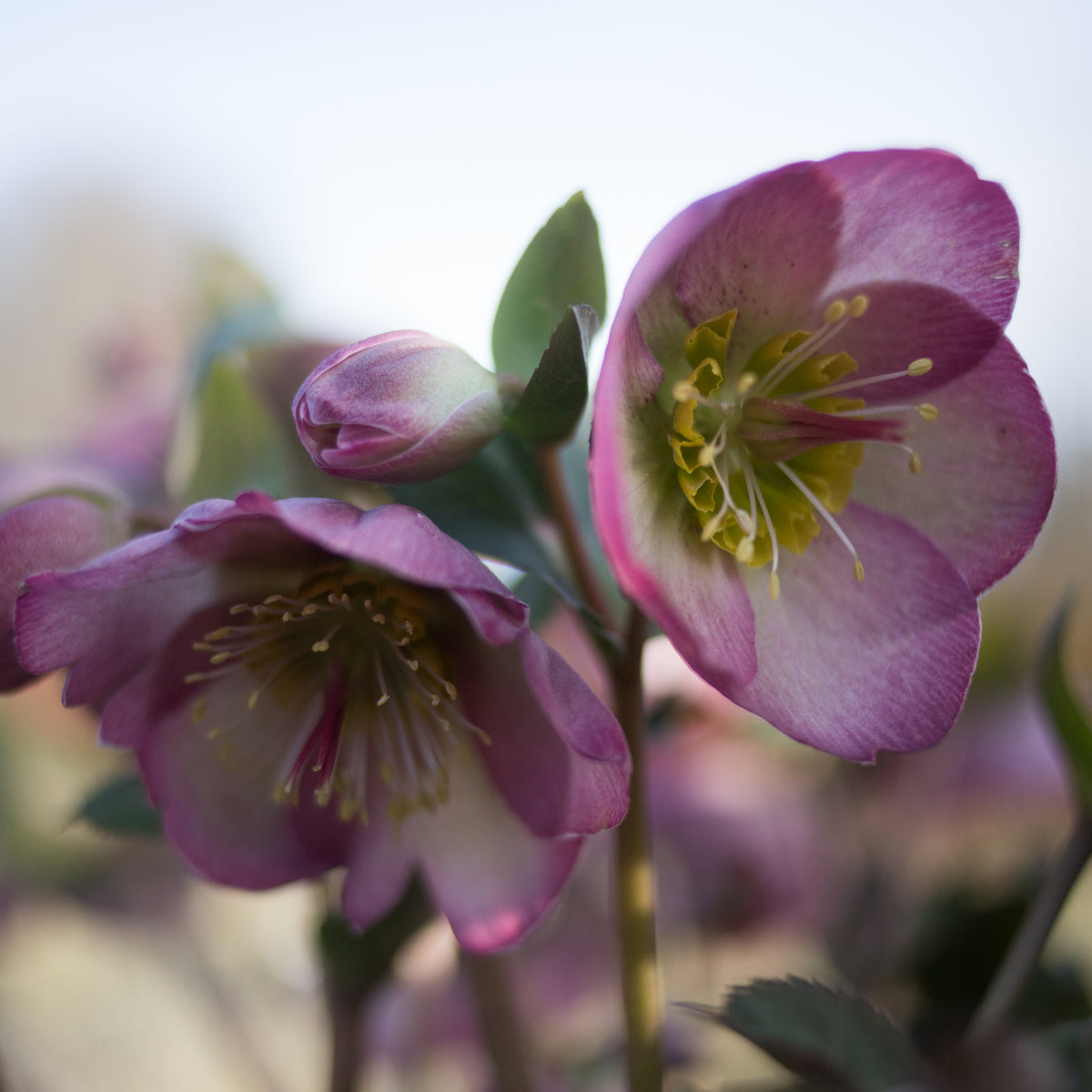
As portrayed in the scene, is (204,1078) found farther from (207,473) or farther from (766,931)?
(207,473)

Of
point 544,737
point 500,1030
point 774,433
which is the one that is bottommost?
point 500,1030

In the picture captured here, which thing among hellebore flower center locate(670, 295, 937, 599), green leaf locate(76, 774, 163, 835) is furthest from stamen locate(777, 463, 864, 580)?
green leaf locate(76, 774, 163, 835)

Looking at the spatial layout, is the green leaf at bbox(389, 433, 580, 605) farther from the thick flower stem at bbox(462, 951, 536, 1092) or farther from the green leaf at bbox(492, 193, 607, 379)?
the thick flower stem at bbox(462, 951, 536, 1092)

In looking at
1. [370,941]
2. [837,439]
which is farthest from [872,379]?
[370,941]

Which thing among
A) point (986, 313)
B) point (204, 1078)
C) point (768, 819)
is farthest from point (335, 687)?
point (204, 1078)

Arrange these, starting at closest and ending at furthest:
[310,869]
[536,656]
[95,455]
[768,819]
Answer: [536,656]
[310,869]
[95,455]
[768,819]

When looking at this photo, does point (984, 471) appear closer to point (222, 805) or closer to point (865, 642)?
point (865, 642)
